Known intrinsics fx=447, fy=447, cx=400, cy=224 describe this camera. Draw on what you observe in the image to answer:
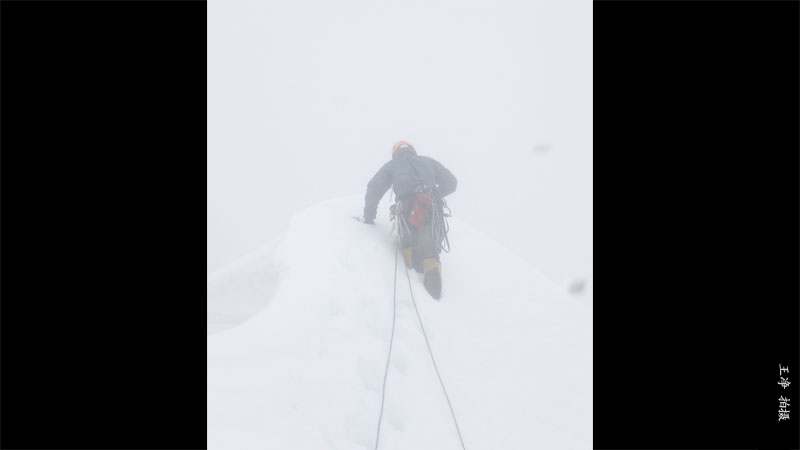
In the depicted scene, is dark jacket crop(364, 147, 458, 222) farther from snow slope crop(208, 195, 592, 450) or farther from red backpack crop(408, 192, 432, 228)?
snow slope crop(208, 195, 592, 450)

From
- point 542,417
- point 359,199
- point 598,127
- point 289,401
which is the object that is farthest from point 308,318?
point 359,199

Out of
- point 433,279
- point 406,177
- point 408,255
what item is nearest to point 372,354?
point 433,279

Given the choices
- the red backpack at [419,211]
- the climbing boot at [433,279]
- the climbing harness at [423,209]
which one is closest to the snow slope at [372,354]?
the climbing boot at [433,279]

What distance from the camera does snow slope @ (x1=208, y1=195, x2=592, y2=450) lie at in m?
2.25

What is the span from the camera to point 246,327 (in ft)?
8.80

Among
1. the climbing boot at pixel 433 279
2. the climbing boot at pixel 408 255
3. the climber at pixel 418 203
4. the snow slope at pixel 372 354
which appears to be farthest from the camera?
the climbing boot at pixel 408 255

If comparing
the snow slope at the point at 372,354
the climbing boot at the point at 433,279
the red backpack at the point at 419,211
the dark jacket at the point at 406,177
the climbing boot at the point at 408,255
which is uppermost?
the dark jacket at the point at 406,177

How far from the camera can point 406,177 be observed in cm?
504

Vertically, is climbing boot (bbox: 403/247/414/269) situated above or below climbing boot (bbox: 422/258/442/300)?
above

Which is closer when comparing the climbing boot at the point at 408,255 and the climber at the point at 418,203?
the climber at the point at 418,203

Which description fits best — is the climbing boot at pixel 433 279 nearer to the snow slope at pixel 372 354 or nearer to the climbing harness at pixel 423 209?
the snow slope at pixel 372 354

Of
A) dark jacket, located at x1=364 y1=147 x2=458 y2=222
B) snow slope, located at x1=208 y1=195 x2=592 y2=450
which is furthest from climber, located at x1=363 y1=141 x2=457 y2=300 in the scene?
snow slope, located at x1=208 y1=195 x2=592 y2=450

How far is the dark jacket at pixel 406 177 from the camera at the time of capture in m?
5.04

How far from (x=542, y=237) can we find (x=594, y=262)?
107m
